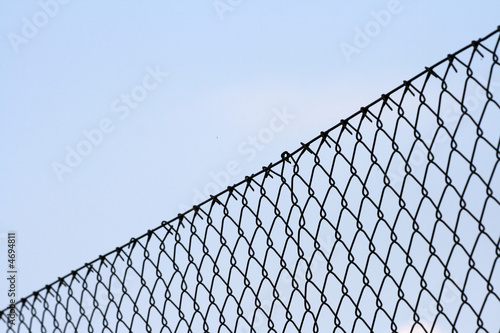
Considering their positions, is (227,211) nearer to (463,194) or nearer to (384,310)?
(384,310)

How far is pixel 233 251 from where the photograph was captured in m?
2.79

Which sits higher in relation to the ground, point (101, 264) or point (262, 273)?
point (101, 264)

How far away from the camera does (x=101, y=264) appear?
3422 mm

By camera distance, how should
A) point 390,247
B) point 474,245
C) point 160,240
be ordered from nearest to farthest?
1. point 474,245
2. point 390,247
3. point 160,240

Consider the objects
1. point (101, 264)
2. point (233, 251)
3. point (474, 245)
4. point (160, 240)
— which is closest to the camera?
point (474, 245)

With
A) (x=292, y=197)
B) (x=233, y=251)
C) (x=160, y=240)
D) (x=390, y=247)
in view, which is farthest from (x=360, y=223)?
(x=160, y=240)

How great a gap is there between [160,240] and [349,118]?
97 centimetres

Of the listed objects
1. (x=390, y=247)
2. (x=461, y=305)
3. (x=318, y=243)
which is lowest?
(x=461, y=305)

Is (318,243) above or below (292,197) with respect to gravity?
below

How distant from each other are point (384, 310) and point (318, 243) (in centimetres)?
32

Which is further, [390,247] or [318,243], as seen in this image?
[318,243]

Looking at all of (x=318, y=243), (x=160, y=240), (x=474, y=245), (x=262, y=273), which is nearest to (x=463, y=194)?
(x=474, y=245)

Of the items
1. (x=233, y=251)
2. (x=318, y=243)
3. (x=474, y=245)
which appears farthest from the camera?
(x=233, y=251)

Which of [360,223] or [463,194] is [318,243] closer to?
[360,223]
